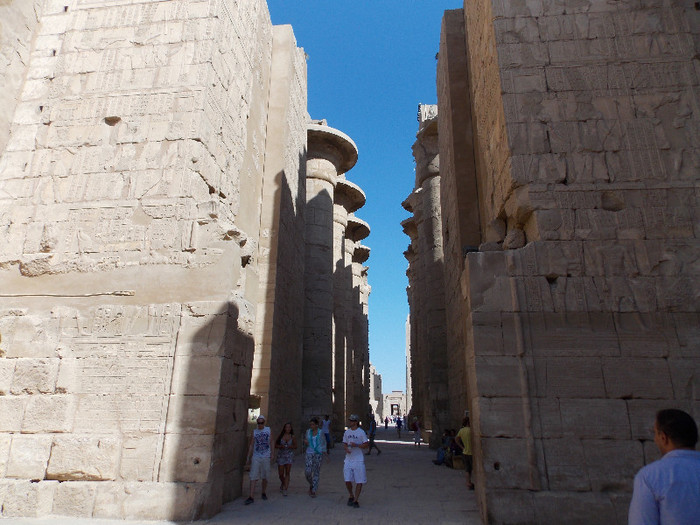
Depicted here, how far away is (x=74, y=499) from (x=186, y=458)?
1.12 metres

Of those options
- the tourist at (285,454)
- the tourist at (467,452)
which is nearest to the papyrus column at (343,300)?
the tourist at (285,454)

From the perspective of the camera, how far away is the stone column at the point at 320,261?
1241 centimetres

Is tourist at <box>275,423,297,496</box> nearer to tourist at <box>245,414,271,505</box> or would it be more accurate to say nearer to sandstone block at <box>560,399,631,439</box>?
tourist at <box>245,414,271,505</box>

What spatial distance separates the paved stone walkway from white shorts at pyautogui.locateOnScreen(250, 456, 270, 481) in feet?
0.96

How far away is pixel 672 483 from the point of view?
6.13 feet

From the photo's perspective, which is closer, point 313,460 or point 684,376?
point 684,376

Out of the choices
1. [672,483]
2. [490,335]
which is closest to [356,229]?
[490,335]

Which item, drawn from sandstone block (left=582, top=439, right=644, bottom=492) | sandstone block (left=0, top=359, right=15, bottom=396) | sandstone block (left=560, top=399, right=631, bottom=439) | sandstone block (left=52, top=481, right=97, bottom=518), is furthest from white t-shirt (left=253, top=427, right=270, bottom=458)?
sandstone block (left=582, top=439, right=644, bottom=492)

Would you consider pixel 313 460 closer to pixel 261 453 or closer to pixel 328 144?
pixel 261 453

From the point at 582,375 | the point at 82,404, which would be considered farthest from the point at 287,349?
the point at 582,375

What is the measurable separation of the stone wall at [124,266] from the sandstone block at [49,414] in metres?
0.01

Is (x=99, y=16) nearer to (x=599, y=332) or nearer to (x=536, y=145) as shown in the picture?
(x=536, y=145)

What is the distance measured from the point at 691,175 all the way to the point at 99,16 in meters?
7.82

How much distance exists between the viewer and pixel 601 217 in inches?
193
